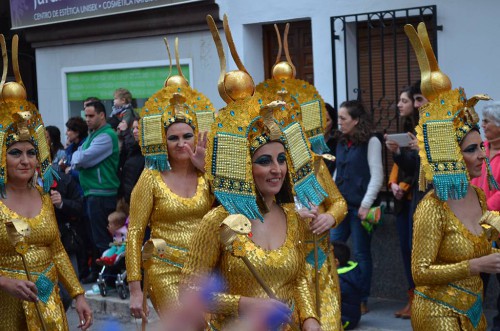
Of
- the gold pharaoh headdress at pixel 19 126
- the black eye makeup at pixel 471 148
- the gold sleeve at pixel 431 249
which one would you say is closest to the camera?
the gold sleeve at pixel 431 249

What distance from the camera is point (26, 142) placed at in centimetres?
559

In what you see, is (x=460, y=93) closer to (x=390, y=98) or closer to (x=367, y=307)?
(x=367, y=307)

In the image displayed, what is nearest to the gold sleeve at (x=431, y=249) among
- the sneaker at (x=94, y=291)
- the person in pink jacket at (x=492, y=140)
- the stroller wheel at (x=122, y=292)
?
the person in pink jacket at (x=492, y=140)

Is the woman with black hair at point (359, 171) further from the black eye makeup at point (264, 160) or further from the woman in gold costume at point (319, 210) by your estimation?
the black eye makeup at point (264, 160)

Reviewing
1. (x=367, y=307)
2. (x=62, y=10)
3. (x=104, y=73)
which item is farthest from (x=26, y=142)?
(x=62, y=10)

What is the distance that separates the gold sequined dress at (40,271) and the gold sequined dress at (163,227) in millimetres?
450

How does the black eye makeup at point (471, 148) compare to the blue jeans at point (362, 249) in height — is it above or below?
above

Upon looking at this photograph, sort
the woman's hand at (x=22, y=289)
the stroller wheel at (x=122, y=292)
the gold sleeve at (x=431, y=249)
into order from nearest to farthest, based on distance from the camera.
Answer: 1. the gold sleeve at (x=431, y=249)
2. the woman's hand at (x=22, y=289)
3. the stroller wheel at (x=122, y=292)

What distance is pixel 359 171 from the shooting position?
8.18 metres

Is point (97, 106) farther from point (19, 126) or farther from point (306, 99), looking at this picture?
point (19, 126)

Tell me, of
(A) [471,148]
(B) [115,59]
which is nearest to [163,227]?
(A) [471,148]

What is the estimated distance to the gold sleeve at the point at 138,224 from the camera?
584 centimetres

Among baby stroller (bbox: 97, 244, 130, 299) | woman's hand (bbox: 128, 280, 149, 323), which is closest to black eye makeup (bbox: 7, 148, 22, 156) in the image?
woman's hand (bbox: 128, 280, 149, 323)

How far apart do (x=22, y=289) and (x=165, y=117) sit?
1.69m
